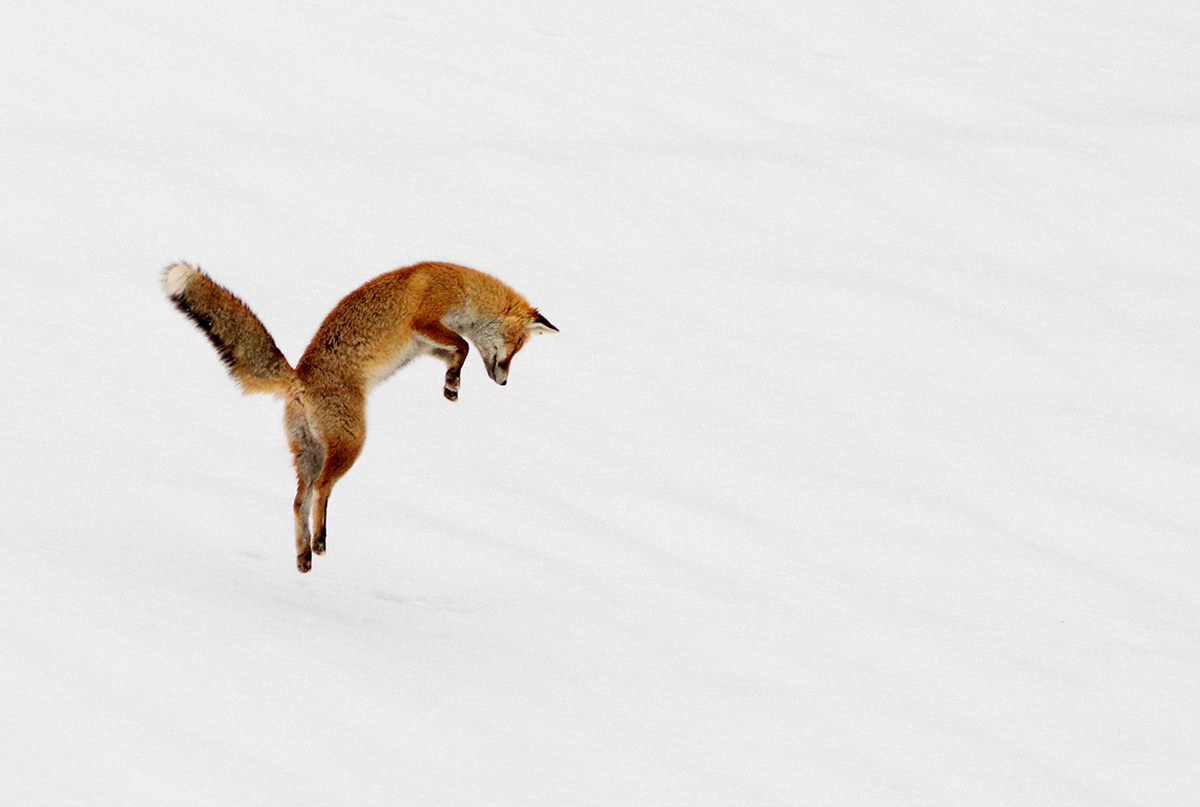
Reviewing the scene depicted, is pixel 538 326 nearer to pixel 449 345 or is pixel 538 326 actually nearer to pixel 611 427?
pixel 449 345

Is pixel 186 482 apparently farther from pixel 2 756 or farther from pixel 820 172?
pixel 820 172

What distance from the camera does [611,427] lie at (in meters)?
10.7

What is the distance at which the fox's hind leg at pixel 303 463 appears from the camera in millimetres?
7133

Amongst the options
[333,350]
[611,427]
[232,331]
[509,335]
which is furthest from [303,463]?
[611,427]

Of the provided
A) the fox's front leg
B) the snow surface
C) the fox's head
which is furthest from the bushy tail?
the fox's head

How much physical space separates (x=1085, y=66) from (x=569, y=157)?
9.31m

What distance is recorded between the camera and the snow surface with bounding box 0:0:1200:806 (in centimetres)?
625

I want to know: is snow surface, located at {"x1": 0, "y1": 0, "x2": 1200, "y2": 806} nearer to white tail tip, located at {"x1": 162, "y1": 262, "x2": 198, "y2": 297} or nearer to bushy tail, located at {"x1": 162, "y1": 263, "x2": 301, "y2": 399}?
bushy tail, located at {"x1": 162, "y1": 263, "x2": 301, "y2": 399}

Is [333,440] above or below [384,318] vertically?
below

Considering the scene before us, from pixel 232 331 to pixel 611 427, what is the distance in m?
4.19

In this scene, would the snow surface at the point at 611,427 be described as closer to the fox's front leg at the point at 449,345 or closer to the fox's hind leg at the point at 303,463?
the fox's hind leg at the point at 303,463

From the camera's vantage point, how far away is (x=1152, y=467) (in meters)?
11.4

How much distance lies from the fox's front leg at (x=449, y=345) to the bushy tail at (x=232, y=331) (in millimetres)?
651

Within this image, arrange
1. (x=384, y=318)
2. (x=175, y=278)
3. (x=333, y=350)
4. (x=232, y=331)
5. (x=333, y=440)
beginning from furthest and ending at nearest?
1. (x=384, y=318)
2. (x=333, y=350)
3. (x=333, y=440)
4. (x=232, y=331)
5. (x=175, y=278)
